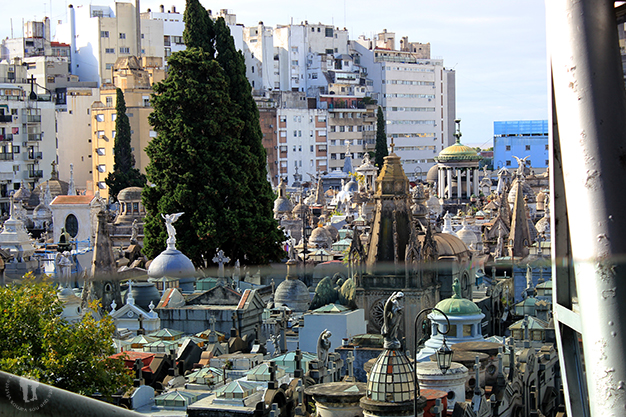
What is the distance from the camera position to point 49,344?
1642 cm

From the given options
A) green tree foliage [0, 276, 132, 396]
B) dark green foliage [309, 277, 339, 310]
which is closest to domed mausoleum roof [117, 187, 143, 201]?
dark green foliage [309, 277, 339, 310]

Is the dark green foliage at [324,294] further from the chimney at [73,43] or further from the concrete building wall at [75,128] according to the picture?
the chimney at [73,43]

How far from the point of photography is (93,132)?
83938mm

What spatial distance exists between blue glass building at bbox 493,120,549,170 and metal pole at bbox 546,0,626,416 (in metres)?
117

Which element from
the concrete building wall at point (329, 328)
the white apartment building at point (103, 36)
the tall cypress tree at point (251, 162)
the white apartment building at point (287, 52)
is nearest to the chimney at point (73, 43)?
the white apartment building at point (103, 36)

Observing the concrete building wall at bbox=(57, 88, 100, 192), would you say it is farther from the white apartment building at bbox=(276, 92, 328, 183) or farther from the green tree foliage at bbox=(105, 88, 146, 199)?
the white apartment building at bbox=(276, 92, 328, 183)

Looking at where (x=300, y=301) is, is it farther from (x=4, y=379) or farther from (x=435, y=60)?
(x=435, y=60)

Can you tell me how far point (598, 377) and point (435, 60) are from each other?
429 ft

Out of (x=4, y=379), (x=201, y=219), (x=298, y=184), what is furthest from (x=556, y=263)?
(x=298, y=184)

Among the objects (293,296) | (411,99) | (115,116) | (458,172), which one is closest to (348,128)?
(411,99)

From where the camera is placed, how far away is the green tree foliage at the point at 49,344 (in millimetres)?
16141

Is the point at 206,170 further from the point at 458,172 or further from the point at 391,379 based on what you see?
the point at 458,172

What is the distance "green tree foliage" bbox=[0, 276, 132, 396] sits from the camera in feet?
53.0

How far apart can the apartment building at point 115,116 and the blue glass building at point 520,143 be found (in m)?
50.3
